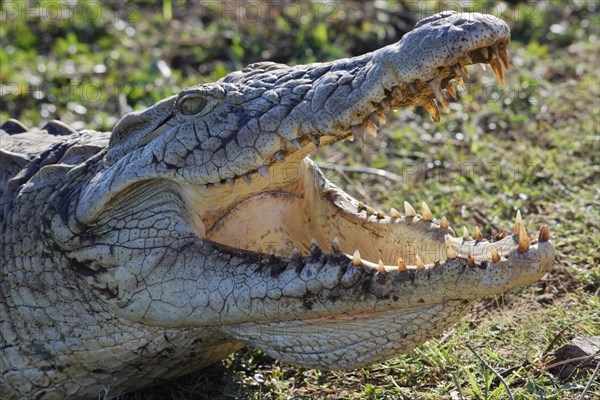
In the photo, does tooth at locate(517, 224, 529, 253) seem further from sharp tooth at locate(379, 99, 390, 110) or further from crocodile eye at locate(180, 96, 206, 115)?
crocodile eye at locate(180, 96, 206, 115)

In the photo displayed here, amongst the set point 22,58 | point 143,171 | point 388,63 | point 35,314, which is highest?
point 388,63

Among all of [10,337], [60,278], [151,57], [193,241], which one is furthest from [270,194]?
[151,57]

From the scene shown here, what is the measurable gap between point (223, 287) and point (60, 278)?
794 mm

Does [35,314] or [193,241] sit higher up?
[193,241]

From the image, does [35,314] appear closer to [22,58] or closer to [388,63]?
[388,63]

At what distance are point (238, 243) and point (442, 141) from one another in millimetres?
2715

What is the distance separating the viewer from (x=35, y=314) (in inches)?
159

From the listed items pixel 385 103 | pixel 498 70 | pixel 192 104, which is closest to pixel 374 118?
pixel 385 103

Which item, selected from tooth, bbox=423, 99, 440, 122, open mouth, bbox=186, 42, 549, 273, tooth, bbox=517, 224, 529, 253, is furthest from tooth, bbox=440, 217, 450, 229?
tooth, bbox=517, 224, 529, 253

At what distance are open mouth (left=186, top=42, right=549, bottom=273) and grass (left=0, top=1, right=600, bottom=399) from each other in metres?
0.46

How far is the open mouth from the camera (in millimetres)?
3467

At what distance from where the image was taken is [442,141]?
6.46 metres

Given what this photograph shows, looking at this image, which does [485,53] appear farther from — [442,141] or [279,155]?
[442,141]

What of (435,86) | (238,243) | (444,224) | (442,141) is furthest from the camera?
(442,141)
